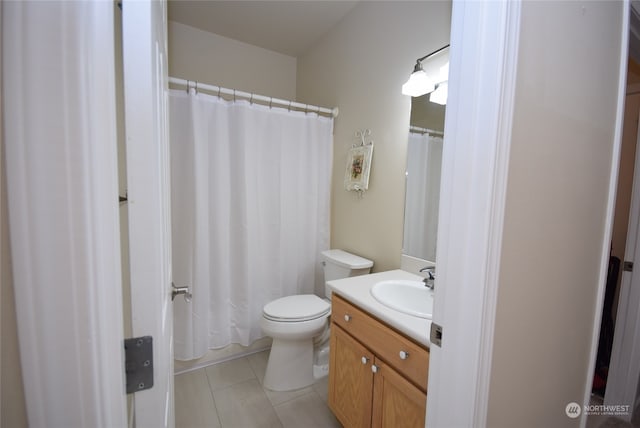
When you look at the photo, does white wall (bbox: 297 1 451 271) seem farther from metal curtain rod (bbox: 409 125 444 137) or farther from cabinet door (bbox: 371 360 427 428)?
cabinet door (bbox: 371 360 427 428)

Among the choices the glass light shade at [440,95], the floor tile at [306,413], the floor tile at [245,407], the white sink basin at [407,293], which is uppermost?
the glass light shade at [440,95]

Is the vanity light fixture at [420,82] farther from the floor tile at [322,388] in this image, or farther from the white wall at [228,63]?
the floor tile at [322,388]

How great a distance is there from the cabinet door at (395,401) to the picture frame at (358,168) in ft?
3.88

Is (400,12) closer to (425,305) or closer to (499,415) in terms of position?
(425,305)

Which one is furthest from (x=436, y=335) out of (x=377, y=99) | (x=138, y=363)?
(x=377, y=99)

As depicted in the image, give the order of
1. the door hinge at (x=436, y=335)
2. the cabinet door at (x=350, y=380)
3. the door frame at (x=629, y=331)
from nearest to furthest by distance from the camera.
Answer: the door hinge at (x=436, y=335) → the cabinet door at (x=350, y=380) → the door frame at (x=629, y=331)

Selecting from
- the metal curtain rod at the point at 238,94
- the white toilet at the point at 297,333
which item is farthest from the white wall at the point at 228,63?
the white toilet at the point at 297,333

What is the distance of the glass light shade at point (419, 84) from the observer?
57.7 inches

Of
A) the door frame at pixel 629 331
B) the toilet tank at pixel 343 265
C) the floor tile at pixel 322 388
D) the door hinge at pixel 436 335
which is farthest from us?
the toilet tank at pixel 343 265

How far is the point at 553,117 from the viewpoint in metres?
0.73

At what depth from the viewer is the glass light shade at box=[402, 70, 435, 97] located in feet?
4.81

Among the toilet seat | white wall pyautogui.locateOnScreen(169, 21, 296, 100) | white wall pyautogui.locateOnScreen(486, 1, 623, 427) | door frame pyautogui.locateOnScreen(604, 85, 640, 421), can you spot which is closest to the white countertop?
white wall pyautogui.locateOnScreen(486, 1, 623, 427)

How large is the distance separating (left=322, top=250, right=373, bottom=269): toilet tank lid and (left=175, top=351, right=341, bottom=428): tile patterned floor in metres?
0.82

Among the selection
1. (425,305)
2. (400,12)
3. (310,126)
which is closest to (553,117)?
(425,305)
